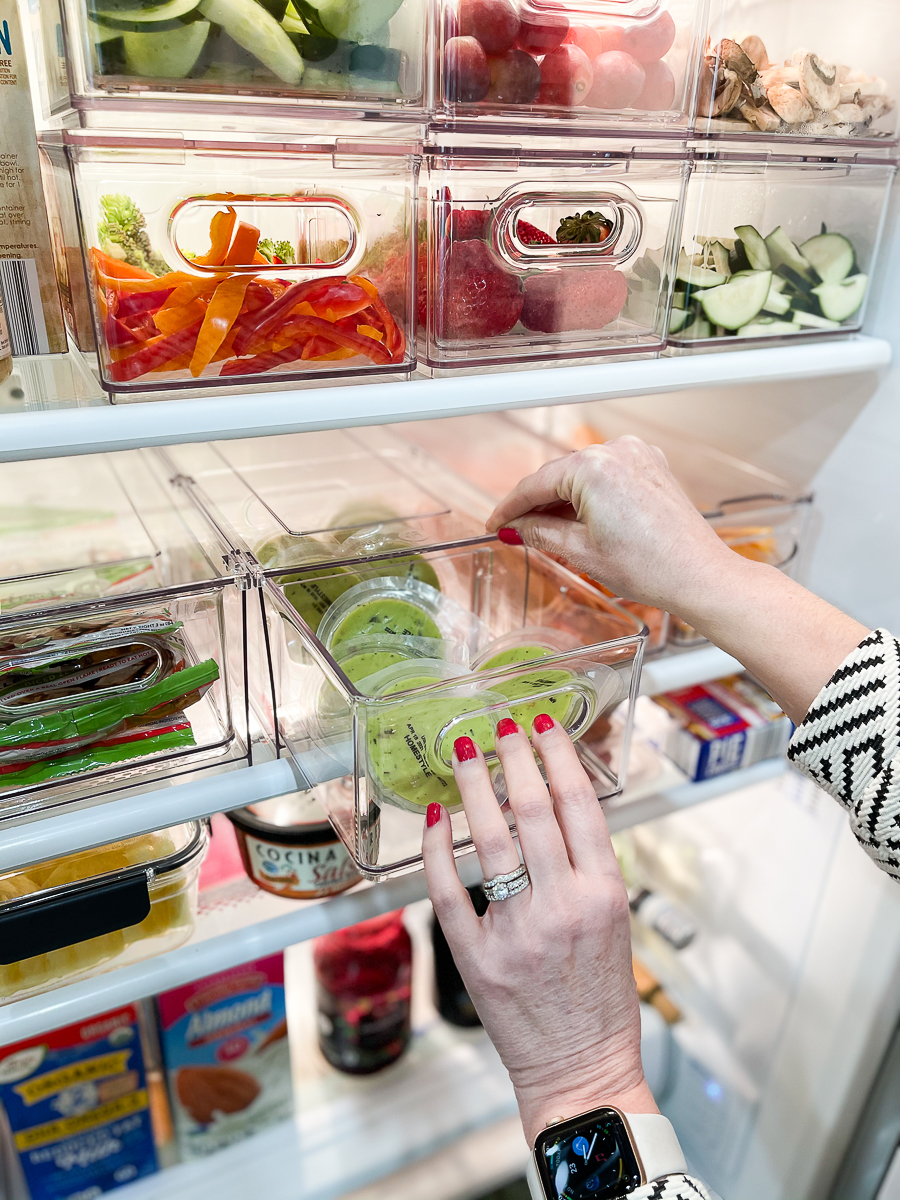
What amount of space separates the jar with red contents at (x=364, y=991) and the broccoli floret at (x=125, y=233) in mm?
849

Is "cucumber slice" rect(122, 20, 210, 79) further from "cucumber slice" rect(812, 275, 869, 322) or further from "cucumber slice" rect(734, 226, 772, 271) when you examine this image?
"cucumber slice" rect(812, 275, 869, 322)

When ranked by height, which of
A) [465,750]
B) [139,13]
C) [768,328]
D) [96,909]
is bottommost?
[96,909]

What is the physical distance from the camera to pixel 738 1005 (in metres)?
1.24

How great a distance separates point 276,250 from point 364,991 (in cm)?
92

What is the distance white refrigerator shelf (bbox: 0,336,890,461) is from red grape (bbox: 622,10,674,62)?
0.22m

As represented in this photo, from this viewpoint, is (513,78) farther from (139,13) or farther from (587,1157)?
(587,1157)

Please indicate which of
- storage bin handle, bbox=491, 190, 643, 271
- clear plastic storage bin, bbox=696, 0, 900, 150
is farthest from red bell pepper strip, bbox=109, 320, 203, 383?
clear plastic storage bin, bbox=696, 0, 900, 150

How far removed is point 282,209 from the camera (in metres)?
0.58

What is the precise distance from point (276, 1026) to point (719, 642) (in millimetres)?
746

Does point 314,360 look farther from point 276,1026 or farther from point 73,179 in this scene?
point 276,1026

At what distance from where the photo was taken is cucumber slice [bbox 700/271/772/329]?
0.75 m

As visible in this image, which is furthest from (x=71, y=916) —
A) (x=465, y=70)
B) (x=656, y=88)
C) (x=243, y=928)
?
(x=656, y=88)

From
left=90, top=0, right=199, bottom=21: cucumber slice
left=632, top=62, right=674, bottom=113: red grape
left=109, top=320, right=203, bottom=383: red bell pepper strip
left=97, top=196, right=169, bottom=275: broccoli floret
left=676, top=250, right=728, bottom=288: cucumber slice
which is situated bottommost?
left=109, top=320, right=203, bottom=383: red bell pepper strip

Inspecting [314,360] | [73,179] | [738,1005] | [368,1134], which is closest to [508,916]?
[314,360]
